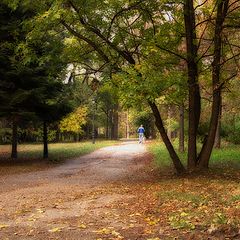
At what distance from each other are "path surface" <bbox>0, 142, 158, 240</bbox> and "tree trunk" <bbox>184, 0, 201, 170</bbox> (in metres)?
1.90

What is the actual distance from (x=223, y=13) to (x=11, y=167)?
1204 centimetres

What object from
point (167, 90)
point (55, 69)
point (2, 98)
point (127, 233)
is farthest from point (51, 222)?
point (2, 98)

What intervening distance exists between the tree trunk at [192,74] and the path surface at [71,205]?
1.90 metres

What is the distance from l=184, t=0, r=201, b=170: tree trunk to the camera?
14.3m

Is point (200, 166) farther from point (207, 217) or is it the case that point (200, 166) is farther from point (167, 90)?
point (207, 217)

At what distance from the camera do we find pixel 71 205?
409 inches

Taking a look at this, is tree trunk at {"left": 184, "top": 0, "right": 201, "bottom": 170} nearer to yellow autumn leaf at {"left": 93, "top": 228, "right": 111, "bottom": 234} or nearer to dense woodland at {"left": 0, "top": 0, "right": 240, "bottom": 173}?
dense woodland at {"left": 0, "top": 0, "right": 240, "bottom": 173}

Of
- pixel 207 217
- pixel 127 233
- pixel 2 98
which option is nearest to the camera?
pixel 127 233

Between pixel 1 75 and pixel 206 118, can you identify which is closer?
pixel 1 75

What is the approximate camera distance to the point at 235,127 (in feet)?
107

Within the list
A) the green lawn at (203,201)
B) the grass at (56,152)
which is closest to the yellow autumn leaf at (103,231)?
the green lawn at (203,201)

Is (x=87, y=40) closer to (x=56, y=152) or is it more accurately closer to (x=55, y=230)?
(x=55, y=230)

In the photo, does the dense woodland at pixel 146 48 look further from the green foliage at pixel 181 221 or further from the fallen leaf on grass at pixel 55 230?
the fallen leaf on grass at pixel 55 230

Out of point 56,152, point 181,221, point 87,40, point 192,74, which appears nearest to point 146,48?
point 192,74
